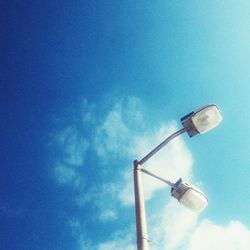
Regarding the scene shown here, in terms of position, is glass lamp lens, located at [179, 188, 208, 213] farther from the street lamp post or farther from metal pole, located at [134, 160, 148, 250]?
metal pole, located at [134, 160, 148, 250]

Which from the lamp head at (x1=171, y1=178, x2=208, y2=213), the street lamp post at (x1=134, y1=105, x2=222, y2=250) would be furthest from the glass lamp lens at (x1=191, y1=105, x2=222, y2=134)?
the lamp head at (x1=171, y1=178, x2=208, y2=213)

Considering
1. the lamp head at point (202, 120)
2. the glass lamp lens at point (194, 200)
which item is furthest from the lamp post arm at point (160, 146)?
the glass lamp lens at point (194, 200)

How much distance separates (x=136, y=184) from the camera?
4383mm

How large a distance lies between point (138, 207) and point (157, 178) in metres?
0.83

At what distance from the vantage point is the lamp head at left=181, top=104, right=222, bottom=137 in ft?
15.9

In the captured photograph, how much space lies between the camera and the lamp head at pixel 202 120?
4.84 m

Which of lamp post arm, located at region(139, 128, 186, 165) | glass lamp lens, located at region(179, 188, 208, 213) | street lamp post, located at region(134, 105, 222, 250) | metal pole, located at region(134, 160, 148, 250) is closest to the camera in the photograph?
metal pole, located at region(134, 160, 148, 250)

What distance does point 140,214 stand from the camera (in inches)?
155

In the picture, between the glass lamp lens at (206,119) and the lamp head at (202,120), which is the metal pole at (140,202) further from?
the glass lamp lens at (206,119)

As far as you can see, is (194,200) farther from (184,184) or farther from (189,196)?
(184,184)

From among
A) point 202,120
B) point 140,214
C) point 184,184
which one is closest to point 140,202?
point 140,214

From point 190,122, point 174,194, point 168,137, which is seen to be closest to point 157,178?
point 174,194

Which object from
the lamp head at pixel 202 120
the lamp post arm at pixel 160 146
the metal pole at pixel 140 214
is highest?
the lamp head at pixel 202 120

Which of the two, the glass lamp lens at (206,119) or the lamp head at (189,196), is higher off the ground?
the glass lamp lens at (206,119)
